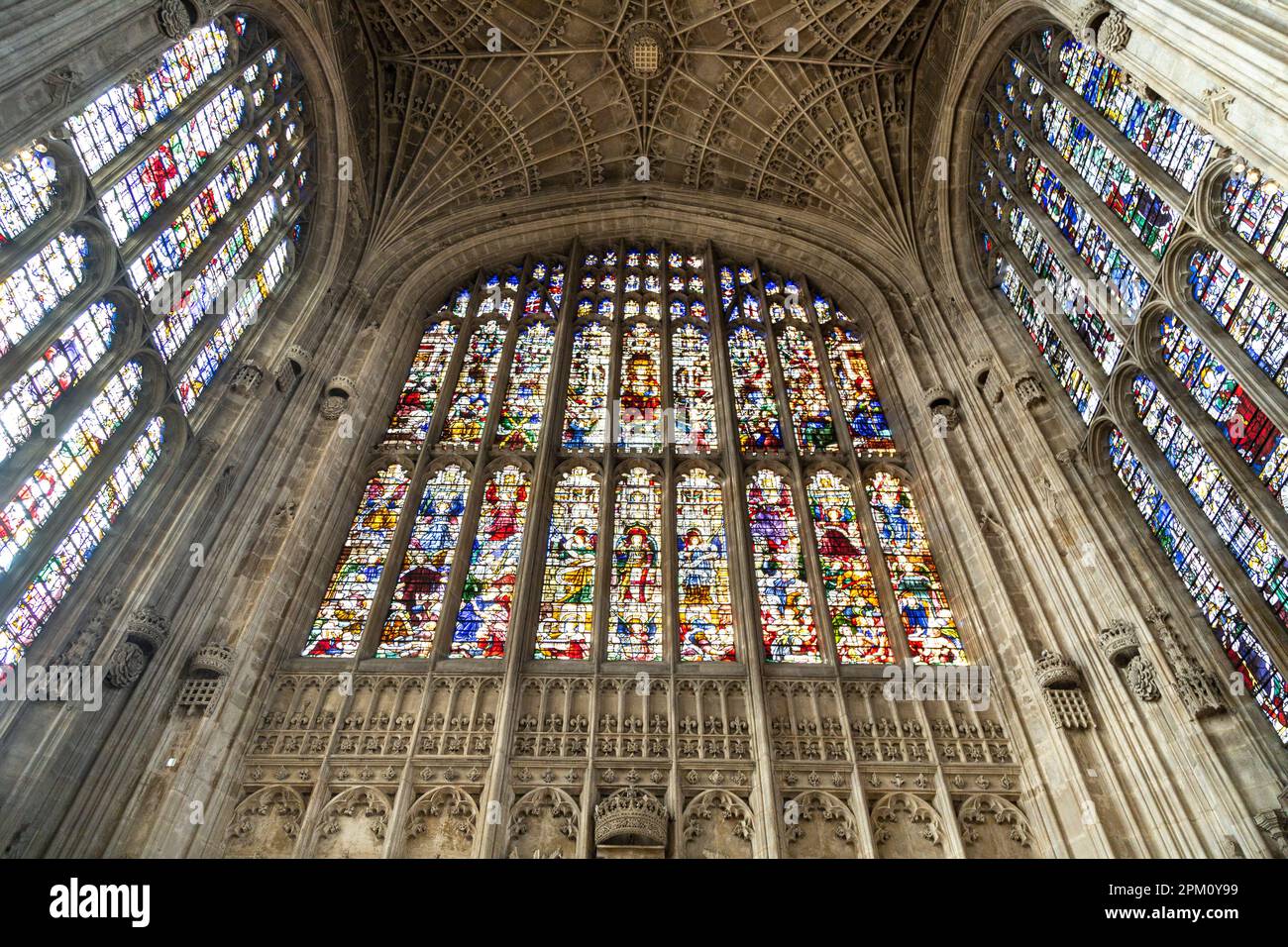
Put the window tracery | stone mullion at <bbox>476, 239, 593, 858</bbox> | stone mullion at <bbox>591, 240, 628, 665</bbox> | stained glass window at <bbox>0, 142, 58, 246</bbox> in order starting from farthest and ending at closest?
stone mullion at <bbox>591, 240, 628, 665</bbox>, stone mullion at <bbox>476, 239, 593, 858</bbox>, the window tracery, stained glass window at <bbox>0, 142, 58, 246</bbox>

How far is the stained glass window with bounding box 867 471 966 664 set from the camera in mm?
13625

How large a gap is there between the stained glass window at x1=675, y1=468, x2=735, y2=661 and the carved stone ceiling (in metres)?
8.79

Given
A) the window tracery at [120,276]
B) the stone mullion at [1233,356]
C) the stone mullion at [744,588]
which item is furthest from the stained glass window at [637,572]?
the stone mullion at [1233,356]

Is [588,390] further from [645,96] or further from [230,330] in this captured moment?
[645,96]

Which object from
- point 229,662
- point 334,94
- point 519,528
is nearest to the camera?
point 229,662

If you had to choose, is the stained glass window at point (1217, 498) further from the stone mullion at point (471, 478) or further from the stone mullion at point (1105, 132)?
the stone mullion at point (471, 478)

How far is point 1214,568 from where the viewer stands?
10844 millimetres

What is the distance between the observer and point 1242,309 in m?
10.9

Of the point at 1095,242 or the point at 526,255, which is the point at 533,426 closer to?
the point at 526,255

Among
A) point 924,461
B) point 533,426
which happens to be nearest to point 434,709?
point 533,426

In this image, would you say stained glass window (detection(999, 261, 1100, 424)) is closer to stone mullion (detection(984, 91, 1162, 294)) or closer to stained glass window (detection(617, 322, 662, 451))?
stone mullion (detection(984, 91, 1162, 294))

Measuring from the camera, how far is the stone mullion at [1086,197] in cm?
1261

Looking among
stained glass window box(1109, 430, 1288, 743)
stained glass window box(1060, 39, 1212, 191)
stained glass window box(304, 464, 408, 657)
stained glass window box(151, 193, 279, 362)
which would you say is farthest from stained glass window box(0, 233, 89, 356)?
stained glass window box(1109, 430, 1288, 743)

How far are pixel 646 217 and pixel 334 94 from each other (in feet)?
26.3
